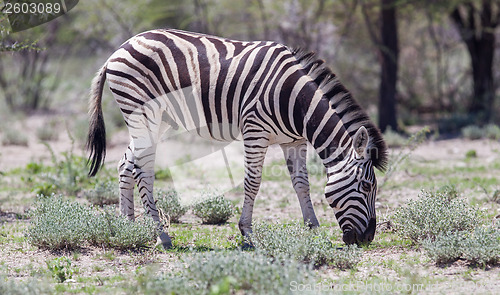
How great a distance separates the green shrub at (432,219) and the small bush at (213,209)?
2.20 meters

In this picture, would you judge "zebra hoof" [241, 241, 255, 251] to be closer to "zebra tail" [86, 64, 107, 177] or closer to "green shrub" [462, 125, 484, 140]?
"zebra tail" [86, 64, 107, 177]

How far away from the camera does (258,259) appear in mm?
4129

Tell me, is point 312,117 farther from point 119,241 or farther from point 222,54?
point 119,241

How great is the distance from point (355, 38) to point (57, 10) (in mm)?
10316

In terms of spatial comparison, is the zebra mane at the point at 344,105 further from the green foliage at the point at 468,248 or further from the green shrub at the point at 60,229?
the green shrub at the point at 60,229

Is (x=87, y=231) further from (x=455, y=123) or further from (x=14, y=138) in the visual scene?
(x=455, y=123)

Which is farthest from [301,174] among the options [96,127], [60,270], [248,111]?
[60,270]

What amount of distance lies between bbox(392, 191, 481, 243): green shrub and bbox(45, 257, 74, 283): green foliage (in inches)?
128

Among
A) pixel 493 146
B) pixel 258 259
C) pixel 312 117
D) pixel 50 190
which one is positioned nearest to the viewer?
pixel 258 259

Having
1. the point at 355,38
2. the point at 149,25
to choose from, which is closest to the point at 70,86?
the point at 149,25

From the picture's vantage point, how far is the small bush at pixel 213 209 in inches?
262

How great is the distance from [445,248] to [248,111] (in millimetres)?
2329

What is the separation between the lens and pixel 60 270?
453cm

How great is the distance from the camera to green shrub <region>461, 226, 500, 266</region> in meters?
4.54
